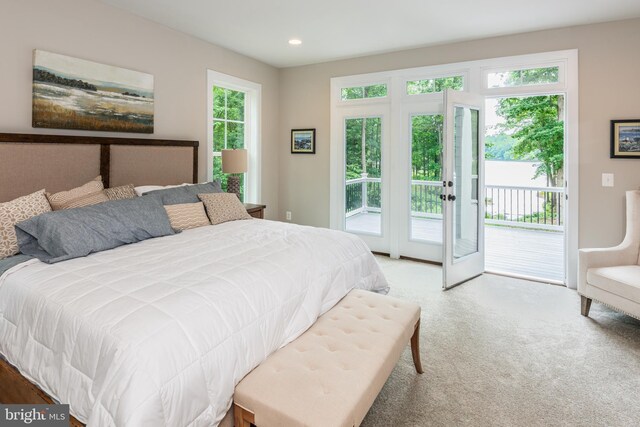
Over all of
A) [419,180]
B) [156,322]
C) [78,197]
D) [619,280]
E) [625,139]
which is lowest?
[619,280]

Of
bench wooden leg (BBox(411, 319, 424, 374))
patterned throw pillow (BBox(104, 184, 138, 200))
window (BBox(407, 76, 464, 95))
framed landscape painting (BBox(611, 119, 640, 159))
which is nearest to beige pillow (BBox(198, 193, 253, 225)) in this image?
patterned throw pillow (BBox(104, 184, 138, 200))

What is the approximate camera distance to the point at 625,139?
3578 millimetres

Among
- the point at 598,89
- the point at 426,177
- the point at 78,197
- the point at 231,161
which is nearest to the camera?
the point at 78,197

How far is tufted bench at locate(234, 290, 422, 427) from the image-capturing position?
4.45 ft

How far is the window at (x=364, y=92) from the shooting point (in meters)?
4.89

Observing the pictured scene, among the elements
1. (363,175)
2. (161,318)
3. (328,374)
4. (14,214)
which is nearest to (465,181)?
(363,175)

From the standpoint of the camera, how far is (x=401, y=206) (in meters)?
4.88

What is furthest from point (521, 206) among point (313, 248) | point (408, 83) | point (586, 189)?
point (313, 248)

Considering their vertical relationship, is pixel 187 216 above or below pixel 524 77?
below

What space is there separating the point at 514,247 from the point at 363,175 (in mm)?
2675

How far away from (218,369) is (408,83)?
4.30m

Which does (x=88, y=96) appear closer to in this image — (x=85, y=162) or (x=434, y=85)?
(x=85, y=162)

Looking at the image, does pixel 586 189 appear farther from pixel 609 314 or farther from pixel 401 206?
pixel 401 206

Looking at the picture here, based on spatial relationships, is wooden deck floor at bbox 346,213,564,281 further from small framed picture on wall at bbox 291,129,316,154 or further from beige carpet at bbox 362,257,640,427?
small framed picture on wall at bbox 291,129,316,154
